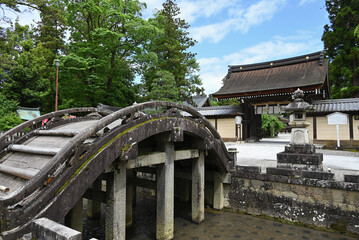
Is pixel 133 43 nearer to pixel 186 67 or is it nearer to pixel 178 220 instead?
pixel 186 67

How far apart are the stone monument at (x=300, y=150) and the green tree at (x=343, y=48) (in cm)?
2052

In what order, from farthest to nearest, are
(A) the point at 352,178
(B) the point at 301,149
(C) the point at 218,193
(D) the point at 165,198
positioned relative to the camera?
(C) the point at 218,193, (B) the point at 301,149, (A) the point at 352,178, (D) the point at 165,198

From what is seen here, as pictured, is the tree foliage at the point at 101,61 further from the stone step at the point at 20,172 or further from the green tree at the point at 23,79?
the stone step at the point at 20,172

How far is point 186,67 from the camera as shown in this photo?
28.3m

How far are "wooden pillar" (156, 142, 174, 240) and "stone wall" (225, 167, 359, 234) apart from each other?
11.6ft

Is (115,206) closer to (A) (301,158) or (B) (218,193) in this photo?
(B) (218,193)

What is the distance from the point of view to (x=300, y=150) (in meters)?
8.95

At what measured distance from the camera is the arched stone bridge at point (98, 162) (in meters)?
3.64

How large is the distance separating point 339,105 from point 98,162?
2009cm

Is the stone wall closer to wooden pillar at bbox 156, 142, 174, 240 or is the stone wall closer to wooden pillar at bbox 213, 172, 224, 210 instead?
wooden pillar at bbox 213, 172, 224, 210

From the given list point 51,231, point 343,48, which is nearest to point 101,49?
point 51,231

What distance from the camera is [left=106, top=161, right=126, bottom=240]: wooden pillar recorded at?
523cm

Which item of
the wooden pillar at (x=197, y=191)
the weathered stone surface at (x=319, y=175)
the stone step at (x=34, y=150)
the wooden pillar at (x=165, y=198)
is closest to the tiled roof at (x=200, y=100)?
the wooden pillar at (x=197, y=191)

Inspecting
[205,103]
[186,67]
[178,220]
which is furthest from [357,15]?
[178,220]
